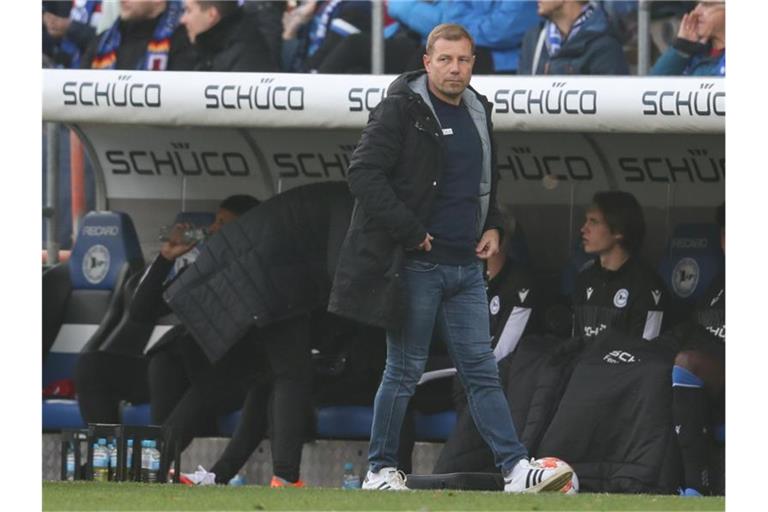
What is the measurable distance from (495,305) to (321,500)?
2.93 m

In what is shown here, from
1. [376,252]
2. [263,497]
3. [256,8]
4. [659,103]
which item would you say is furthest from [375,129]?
[256,8]

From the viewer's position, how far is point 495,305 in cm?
1024

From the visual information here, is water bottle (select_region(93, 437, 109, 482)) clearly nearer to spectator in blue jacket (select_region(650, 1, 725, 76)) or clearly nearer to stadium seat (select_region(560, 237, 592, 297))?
stadium seat (select_region(560, 237, 592, 297))

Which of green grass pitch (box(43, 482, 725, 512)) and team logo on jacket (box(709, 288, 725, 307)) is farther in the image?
team logo on jacket (box(709, 288, 725, 307))

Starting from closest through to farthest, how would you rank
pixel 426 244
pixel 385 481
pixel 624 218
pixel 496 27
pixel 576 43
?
pixel 426 244 < pixel 385 481 < pixel 624 218 < pixel 576 43 < pixel 496 27

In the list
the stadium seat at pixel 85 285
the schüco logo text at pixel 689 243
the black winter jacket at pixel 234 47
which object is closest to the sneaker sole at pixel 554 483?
the schüco logo text at pixel 689 243

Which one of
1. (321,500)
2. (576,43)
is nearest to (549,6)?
(576,43)

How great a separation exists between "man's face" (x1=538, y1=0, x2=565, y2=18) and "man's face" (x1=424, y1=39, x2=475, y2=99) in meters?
2.61

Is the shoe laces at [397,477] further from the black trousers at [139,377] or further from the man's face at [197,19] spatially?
the man's face at [197,19]

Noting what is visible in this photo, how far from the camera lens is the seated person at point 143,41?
456 inches

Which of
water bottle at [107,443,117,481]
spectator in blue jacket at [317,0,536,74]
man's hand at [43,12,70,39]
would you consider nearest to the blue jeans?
water bottle at [107,443,117,481]

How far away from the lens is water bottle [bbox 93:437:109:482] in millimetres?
9117

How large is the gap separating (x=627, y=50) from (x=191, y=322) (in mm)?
2729

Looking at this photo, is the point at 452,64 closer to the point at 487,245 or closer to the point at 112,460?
the point at 487,245
